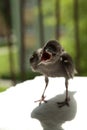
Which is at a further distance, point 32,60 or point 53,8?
point 53,8

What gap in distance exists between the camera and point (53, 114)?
25.1 inches

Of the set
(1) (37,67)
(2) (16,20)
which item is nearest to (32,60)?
(1) (37,67)

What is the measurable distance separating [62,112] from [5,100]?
10 cm

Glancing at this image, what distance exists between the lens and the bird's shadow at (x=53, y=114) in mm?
608

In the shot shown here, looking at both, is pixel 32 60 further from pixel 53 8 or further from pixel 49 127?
pixel 53 8

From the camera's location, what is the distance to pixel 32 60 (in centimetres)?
64

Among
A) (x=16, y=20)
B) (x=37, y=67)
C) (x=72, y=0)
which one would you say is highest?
(x=37, y=67)

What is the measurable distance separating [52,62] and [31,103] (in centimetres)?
8

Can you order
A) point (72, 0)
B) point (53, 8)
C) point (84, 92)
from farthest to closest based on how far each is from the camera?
point (53, 8) → point (72, 0) → point (84, 92)

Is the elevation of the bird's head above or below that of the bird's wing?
above

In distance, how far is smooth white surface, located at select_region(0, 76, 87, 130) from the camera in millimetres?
609

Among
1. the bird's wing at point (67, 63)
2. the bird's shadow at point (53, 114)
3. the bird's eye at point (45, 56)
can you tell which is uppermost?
the bird's eye at point (45, 56)

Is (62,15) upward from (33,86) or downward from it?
downward

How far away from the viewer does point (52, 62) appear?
24.7 inches
